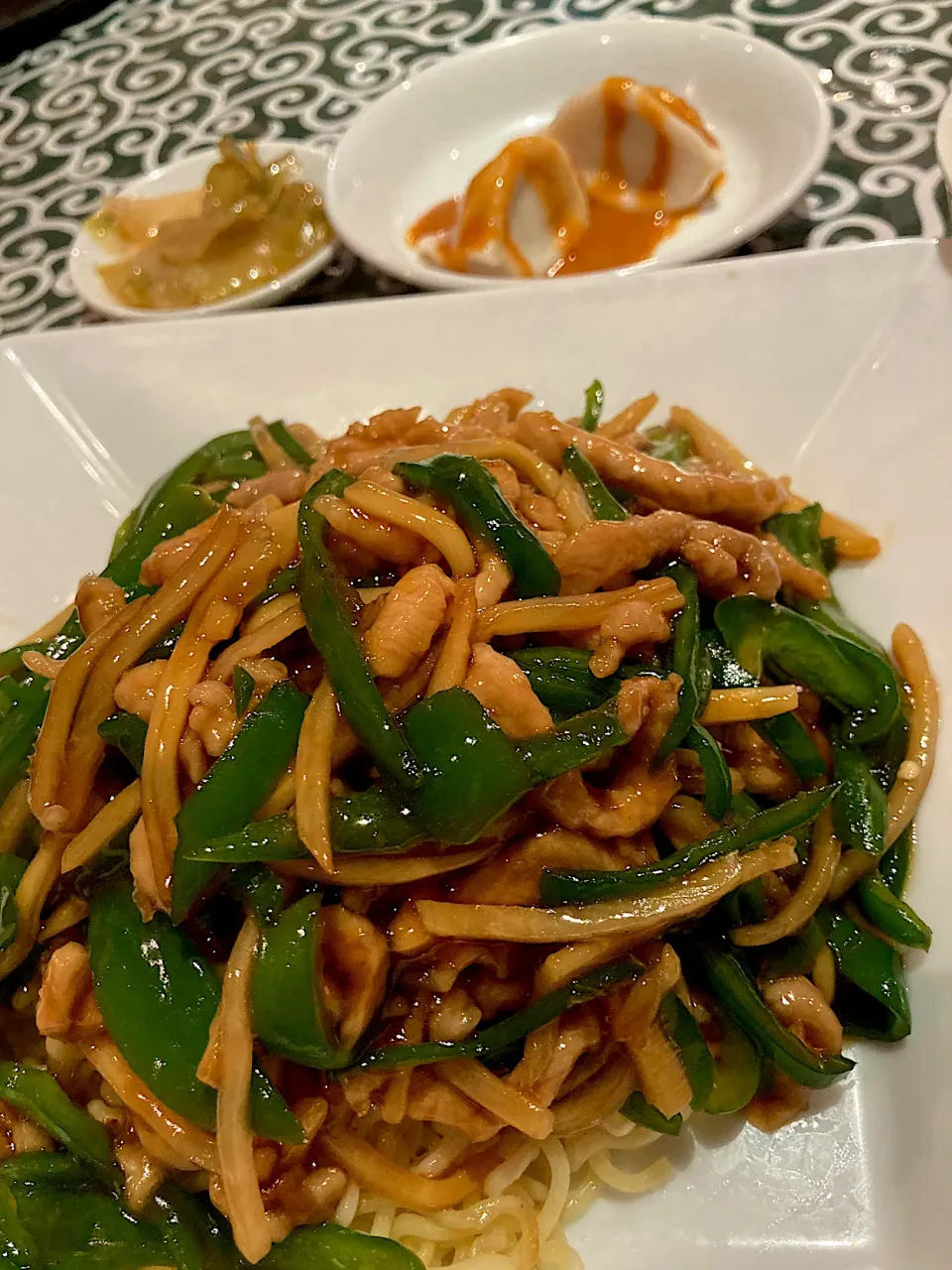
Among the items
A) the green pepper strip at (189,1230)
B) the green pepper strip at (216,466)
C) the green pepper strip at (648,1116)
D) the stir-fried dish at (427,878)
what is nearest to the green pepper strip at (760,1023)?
the stir-fried dish at (427,878)

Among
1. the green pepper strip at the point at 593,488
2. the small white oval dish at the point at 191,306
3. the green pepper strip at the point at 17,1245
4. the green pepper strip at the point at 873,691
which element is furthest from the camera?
the small white oval dish at the point at 191,306

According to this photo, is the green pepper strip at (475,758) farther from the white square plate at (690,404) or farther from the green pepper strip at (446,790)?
the white square plate at (690,404)

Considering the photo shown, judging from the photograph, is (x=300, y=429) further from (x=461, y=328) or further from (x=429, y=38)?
(x=429, y=38)

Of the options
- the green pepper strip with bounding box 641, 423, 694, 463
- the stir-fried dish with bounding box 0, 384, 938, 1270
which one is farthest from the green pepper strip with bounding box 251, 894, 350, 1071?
the green pepper strip with bounding box 641, 423, 694, 463

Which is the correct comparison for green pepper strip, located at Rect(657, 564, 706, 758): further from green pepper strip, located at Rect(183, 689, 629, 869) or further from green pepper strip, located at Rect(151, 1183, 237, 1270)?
green pepper strip, located at Rect(151, 1183, 237, 1270)

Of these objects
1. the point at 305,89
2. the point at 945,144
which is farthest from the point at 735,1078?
the point at 305,89

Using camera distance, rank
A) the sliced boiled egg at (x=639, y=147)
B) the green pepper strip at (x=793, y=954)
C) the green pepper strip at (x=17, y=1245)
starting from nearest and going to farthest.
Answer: the green pepper strip at (x=17, y=1245), the green pepper strip at (x=793, y=954), the sliced boiled egg at (x=639, y=147)
